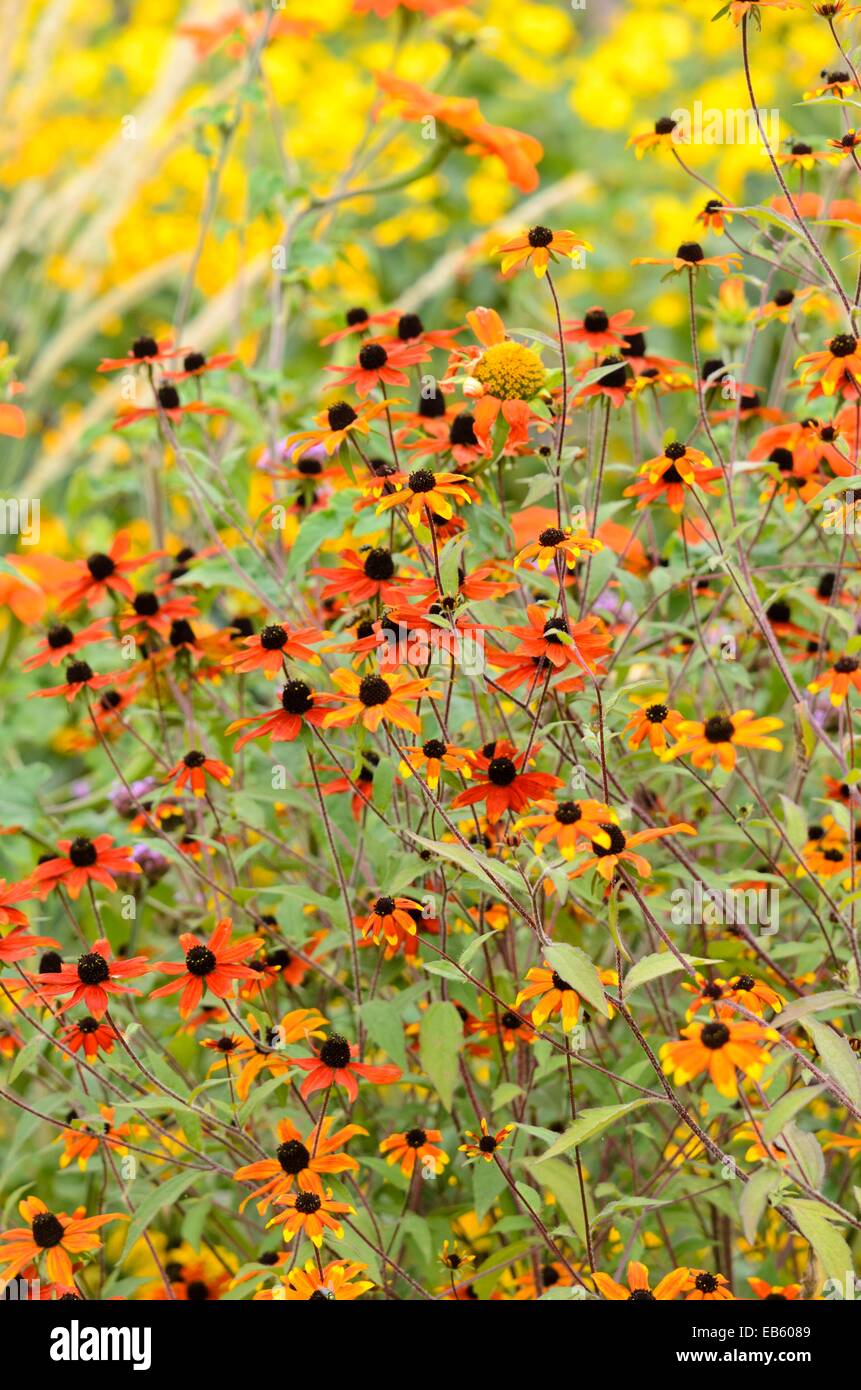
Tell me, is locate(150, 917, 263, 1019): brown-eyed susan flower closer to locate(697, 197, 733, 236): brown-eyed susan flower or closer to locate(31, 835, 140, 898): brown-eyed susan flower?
locate(31, 835, 140, 898): brown-eyed susan flower

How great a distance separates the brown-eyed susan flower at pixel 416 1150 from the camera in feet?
3.82

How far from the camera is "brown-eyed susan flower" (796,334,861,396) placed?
1147 mm

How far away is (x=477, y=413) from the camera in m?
1.13

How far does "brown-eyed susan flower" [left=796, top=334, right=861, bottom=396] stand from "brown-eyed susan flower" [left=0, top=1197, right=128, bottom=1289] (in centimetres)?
83

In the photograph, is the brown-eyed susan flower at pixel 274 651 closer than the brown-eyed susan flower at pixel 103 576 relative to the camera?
Yes

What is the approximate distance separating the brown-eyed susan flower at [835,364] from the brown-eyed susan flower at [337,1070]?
1.97 ft

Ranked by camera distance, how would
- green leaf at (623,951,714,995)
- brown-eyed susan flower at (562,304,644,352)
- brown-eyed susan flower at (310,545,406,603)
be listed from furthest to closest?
brown-eyed susan flower at (562,304,644,352)
brown-eyed susan flower at (310,545,406,603)
green leaf at (623,951,714,995)

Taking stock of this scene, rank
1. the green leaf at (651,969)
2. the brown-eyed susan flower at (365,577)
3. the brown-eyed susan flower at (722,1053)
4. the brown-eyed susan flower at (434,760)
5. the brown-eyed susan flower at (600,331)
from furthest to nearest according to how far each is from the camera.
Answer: the brown-eyed susan flower at (600,331), the brown-eyed susan flower at (365,577), the brown-eyed susan flower at (434,760), the green leaf at (651,969), the brown-eyed susan flower at (722,1053)

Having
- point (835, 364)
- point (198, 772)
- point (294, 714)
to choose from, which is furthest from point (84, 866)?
point (835, 364)

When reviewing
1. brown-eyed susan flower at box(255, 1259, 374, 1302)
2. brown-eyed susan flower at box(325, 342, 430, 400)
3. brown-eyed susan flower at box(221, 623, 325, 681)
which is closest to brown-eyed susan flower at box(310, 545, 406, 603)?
brown-eyed susan flower at box(221, 623, 325, 681)

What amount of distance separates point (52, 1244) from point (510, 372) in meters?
0.72

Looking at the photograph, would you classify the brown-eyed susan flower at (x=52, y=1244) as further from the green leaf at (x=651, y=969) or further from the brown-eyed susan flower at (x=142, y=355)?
the brown-eyed susan flower at (x=142, y=355)

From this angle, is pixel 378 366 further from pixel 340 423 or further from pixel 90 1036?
pixel 90 1036

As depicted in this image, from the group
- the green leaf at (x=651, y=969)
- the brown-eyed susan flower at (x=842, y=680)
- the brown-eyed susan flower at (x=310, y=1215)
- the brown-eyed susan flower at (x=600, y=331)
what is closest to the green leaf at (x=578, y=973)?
the green leaf at (x=651, y=969)
